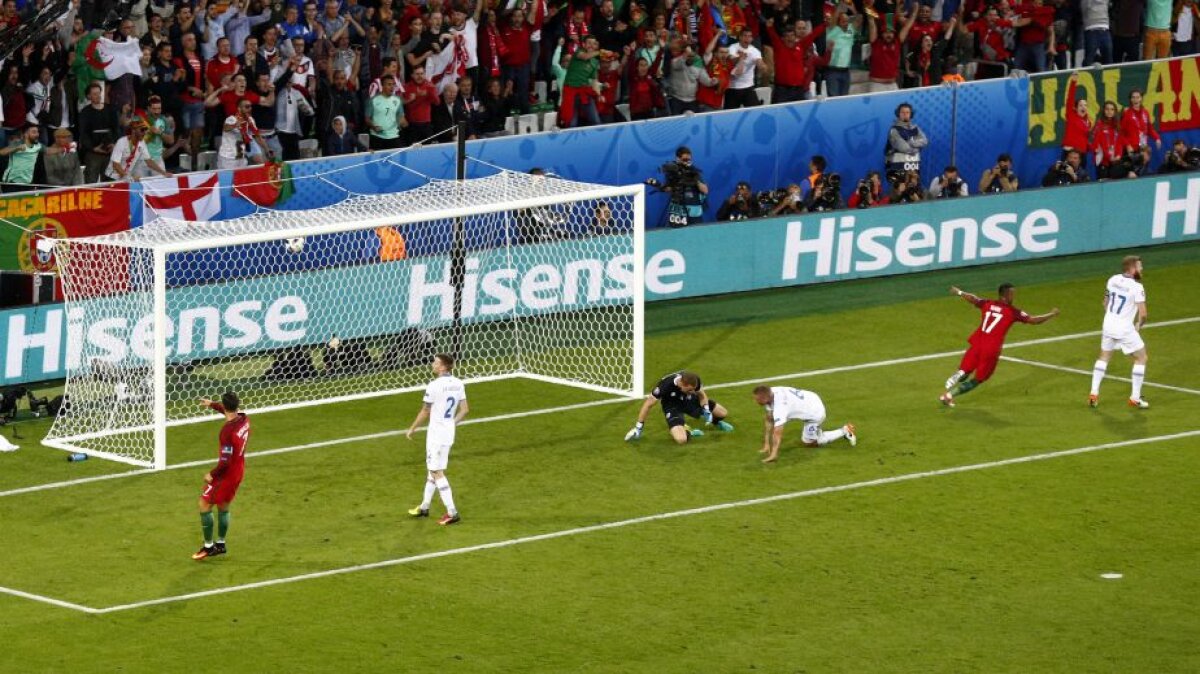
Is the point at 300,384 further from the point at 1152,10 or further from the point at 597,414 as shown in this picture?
the point at 1152,10

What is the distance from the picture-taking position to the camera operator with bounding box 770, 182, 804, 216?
115ft

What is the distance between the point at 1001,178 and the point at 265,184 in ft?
42.3

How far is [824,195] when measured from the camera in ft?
117

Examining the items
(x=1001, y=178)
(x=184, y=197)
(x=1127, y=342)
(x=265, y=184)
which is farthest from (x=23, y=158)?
(x=1001, y=178)

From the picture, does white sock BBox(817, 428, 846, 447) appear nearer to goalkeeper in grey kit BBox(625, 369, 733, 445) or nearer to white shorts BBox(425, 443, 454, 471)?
goalkeeper in grey kit BBox(625, 369, 733, 445)

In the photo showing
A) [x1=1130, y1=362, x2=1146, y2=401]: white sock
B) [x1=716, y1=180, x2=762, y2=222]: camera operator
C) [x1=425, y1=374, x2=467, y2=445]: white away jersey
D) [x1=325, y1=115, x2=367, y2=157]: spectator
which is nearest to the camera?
[x1=425, y1=374, x2=467, y2=445]: white away jersey

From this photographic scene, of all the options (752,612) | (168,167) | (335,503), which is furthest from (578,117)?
(752,612)

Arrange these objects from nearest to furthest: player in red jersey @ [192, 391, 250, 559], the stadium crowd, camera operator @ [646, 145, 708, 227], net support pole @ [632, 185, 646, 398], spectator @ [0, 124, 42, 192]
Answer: player in red jersey @ [192, 391, 250, 559] < net support pole @ [632, 185, 646, 398] < spectator @ [0, 124, 42, 192] < the stadium crowd < camera operator @ [646, 145, 708, 227]

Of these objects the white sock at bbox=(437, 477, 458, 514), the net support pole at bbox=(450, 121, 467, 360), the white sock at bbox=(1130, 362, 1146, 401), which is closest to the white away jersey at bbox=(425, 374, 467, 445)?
the white sock at bbox=(437, 477, 458, 514)

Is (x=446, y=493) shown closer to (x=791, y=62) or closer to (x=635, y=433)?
(x=635, y=433)

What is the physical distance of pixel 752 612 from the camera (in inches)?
830

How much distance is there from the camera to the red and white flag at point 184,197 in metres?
30.3

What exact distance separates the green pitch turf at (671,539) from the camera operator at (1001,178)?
6280 millimetres

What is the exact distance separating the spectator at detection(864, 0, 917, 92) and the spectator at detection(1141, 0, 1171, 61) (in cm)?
518
